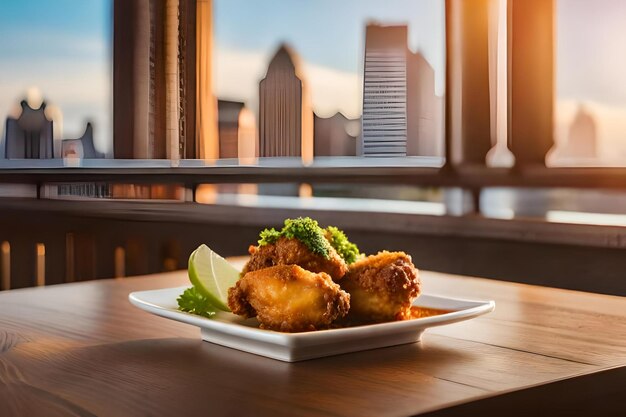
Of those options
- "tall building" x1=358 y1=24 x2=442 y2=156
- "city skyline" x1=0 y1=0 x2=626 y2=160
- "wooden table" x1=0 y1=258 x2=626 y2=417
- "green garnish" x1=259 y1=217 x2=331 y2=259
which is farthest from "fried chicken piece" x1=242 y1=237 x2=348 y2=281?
"city skyline" x1=0 y1=0 x2=626 y2=160

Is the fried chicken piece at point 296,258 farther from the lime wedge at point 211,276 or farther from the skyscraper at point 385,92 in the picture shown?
the skyscraper at point 385,92

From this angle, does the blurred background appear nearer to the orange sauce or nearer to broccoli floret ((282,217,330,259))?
the orange sauce

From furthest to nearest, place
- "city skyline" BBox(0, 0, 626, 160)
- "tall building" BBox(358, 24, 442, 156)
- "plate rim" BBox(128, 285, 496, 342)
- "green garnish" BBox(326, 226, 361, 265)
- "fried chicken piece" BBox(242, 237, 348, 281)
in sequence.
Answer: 1. "tall building" BBox(358, 24, 442, 156)
2. "city skyline" BBox(0, 0, 626, 160)
3. "green garnish" BBox(326, 226, 361, 265)
4. "fried chicken piece" BBox(242, 237, 348, 281)
5. "plate rim" BBox(128, 285, 496, 342)

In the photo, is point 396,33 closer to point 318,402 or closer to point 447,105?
point 447,105

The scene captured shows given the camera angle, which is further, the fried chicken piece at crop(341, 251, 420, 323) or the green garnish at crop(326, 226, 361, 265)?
the green garnish at crop(326, 226, 361, 265)

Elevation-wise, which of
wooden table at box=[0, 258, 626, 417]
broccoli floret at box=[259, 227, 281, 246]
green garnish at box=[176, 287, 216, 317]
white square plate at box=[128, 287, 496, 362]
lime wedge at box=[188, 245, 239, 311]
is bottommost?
wooden table at box=[0, 258, 626, 417]

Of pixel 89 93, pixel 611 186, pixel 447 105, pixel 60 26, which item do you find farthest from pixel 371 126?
pixel 60 26

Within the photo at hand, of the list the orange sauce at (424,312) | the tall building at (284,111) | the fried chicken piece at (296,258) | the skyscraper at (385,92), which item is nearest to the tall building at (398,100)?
the skyscraper at (385,92)
